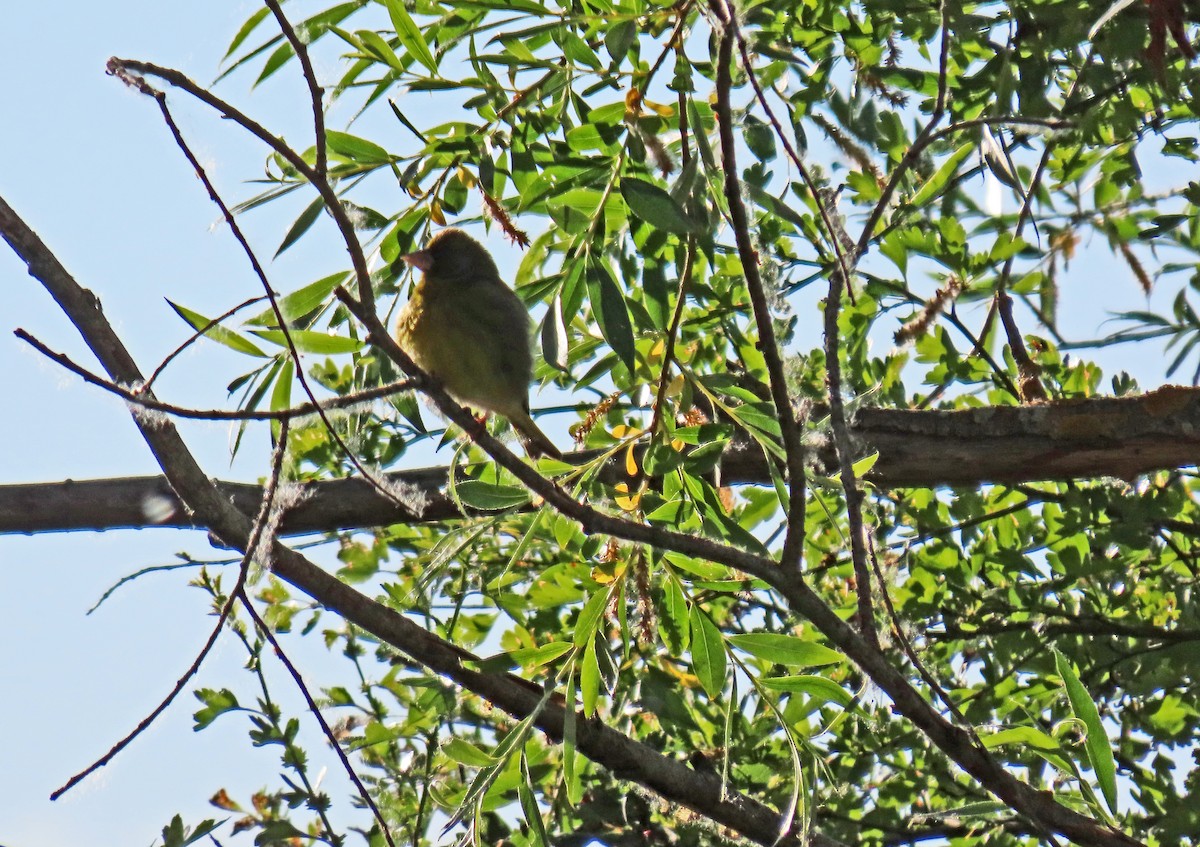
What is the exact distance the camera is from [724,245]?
13.6 ft

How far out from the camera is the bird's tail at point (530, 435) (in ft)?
13.9

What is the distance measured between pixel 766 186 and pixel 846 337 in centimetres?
98

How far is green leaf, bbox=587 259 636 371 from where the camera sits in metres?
2.66

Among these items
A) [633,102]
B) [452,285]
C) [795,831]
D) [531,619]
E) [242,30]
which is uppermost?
[452,285]

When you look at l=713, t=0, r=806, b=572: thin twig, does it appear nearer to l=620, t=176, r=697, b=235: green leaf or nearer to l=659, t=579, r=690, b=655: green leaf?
l=620, t=176, r=697, b=235: green leaf

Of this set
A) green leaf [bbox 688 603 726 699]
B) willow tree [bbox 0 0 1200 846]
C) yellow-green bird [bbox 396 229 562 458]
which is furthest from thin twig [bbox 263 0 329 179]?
yellow-green bird [bbox 396 229 562 458]

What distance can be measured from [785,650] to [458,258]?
2181 millimetres

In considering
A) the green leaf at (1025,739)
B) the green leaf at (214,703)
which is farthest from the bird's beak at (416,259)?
the green leaf at (1025,739)

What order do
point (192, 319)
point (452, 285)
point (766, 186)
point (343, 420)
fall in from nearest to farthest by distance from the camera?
point (192, 319), point (766, 186), point (343, 420), point (452, 285)

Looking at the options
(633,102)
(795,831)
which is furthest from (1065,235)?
(795,831)

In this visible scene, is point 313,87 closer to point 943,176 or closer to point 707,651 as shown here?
point 707,651

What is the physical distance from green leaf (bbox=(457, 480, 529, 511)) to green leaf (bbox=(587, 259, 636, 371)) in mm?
452

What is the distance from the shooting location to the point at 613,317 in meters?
2.69

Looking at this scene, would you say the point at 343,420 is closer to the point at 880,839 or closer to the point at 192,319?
the point at 192,319
